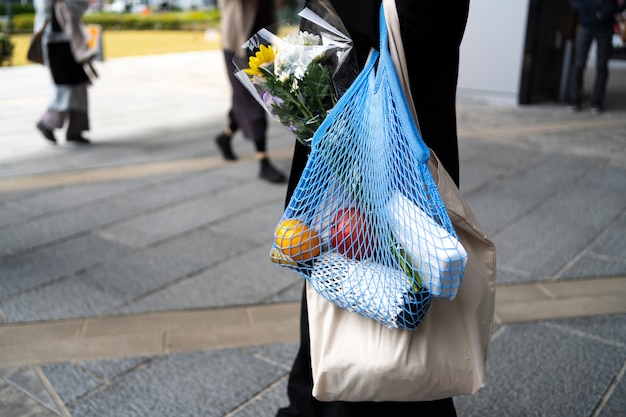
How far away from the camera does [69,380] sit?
252 centimetres

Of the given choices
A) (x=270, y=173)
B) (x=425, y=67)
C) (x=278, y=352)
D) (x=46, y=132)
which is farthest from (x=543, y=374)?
(x=46, y=132)

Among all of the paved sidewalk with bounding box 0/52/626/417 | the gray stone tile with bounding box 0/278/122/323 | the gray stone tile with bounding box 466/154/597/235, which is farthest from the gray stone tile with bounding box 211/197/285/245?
the gray stone tile with bounding box 466/154/597/235

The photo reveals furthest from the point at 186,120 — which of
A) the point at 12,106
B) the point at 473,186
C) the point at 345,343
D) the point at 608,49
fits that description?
the point at 345,343

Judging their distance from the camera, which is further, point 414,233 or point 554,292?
point 554,292

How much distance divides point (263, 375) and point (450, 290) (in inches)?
56.1

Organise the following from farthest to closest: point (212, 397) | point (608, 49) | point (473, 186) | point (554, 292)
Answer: point (608, 49)
point (473, 186)
point (554, 292)
point (212, 397)

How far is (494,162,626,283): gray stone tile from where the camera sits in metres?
3.54

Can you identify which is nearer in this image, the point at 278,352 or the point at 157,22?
the point at 278,352

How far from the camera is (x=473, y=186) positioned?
4949 mm

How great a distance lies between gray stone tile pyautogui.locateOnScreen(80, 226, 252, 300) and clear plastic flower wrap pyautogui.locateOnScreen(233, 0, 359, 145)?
1998 millimetres

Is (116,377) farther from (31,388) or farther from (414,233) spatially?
(414,233)

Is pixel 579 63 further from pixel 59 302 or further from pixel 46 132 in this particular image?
pixel 59 302

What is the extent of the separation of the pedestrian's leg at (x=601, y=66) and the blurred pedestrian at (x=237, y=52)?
15.0ft

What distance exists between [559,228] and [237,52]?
2638 mm
